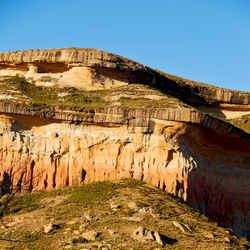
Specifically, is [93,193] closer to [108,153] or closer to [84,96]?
[108,153]

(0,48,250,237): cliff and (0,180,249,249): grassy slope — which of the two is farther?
(0,48,250,237): cliff

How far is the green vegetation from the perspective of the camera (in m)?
32.0

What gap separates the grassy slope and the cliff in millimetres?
1635

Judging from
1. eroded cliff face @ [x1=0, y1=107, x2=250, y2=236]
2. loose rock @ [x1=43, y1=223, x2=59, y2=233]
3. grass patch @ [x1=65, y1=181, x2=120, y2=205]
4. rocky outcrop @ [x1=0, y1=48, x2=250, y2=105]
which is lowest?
loose rock @ [x1=43, y1=223, x2=59, y2=233]

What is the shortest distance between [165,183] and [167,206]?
3.24m

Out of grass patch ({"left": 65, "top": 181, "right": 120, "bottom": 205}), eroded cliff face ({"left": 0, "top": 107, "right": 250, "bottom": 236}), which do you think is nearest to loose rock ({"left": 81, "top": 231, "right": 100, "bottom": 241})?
grass patch ({"left": 65, "top": 181, "right": 120, "bottom": 205})

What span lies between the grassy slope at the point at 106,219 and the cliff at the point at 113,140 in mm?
1635

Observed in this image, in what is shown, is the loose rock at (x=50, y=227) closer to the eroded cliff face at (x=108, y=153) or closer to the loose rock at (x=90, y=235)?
the loose rock at (x=90, y=235)

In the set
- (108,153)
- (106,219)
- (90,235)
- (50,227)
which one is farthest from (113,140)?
(90,235)

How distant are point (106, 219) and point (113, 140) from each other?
7.81 m

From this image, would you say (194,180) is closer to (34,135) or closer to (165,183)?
(165,183)

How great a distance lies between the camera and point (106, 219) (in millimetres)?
23703

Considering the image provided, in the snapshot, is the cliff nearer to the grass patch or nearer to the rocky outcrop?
the rocky outcrop

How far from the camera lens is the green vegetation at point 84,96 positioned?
32031mm
